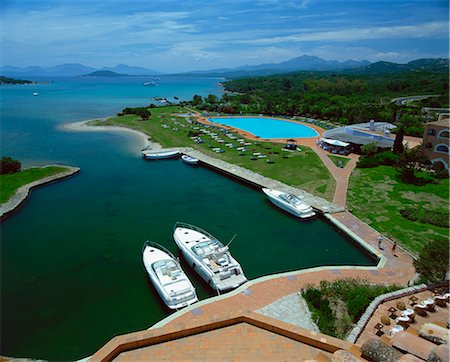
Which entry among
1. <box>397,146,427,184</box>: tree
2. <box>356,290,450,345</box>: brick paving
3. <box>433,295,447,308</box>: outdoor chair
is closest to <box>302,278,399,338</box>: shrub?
<box>356,290,450,345</box>: brick paving

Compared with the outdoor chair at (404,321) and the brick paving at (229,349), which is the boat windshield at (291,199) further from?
the brick paving at (229,349)

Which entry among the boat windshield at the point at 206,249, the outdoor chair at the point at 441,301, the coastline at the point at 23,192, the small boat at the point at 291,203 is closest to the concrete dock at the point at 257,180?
the small boat at the point at 291,203

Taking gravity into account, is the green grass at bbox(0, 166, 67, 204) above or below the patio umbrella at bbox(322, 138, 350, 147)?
below

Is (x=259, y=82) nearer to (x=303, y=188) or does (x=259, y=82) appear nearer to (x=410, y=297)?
(x=303, y=188)

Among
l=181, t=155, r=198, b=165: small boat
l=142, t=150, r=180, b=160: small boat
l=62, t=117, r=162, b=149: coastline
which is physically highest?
l=62, t=117, r=162, b=149: coastline

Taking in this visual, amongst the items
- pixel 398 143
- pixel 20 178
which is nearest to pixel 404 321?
pixel 398 143

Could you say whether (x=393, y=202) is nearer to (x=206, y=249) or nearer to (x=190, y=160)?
(x=206, y=249)

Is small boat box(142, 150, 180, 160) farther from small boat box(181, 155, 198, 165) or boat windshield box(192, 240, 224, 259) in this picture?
boat windshield box(192, 240, 224, 259)

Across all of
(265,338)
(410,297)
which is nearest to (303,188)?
(410,297)
